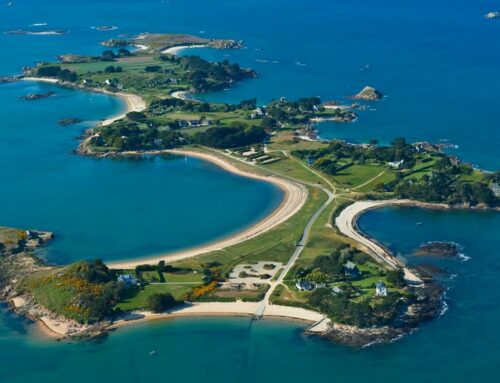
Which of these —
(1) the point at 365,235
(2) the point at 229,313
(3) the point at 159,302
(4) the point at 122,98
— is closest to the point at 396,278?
(1) the point at 365,235

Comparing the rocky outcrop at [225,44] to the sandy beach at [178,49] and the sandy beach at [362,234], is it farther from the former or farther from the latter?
the sandy beach at [362,234]

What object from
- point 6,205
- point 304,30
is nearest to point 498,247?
point 6,205

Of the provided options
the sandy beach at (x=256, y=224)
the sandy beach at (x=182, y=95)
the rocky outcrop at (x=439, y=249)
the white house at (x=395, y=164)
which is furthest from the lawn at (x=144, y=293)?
the sandy beach at (x=182, y=95)

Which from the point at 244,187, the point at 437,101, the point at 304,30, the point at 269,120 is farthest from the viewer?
the point at 304,30

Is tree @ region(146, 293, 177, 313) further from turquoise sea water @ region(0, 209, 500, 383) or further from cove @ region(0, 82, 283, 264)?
cove @ region(0, 82, 283, 264)

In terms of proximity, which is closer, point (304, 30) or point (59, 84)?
point (59, 84)

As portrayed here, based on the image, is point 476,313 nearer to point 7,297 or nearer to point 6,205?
point 7,297

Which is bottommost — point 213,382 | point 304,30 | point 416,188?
point 213,382

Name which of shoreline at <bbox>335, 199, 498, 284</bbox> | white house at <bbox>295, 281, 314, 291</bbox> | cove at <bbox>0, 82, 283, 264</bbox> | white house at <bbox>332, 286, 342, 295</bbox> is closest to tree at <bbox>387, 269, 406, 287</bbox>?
shoreline at <bbox>335, 199, 498, 284</bbox>
